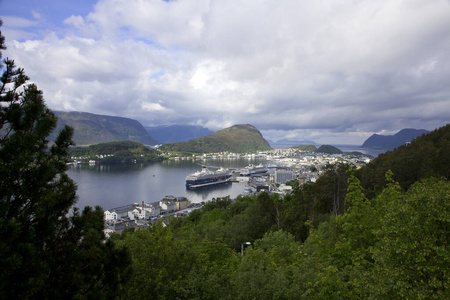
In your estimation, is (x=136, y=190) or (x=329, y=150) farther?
(x=329, y=150)

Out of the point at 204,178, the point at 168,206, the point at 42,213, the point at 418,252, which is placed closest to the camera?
the point at 42,213

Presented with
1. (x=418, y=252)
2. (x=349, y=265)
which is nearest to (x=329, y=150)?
(x=349, y=265)

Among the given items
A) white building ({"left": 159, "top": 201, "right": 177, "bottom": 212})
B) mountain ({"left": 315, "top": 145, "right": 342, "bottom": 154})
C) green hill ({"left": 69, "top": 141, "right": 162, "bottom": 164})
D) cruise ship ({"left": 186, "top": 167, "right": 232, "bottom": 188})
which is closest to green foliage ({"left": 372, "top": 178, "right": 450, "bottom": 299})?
white building ({"left": 159, "top": 201, "right": 177, "bottom": 212})

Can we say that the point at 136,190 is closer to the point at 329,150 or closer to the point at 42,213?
the point at 42,213

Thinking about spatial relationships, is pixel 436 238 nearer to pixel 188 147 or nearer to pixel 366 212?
pixel 366 212

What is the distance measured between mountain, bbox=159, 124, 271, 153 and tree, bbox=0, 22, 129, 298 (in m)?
103

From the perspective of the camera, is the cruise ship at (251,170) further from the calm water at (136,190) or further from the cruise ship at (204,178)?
the calm water at (136,190)

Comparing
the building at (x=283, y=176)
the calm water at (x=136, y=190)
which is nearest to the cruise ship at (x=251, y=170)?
the building at (x=283, y=176)

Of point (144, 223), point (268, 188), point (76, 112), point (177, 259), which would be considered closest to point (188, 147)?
point (268, 188)

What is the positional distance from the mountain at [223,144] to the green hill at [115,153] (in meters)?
22.3

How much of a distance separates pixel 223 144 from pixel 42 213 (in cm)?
13194

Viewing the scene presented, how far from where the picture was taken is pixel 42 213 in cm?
186

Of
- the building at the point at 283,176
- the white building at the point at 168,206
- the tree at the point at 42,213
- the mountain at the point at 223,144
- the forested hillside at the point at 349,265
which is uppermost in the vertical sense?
the mountain at the point at 223,144

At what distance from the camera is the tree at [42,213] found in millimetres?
1689
